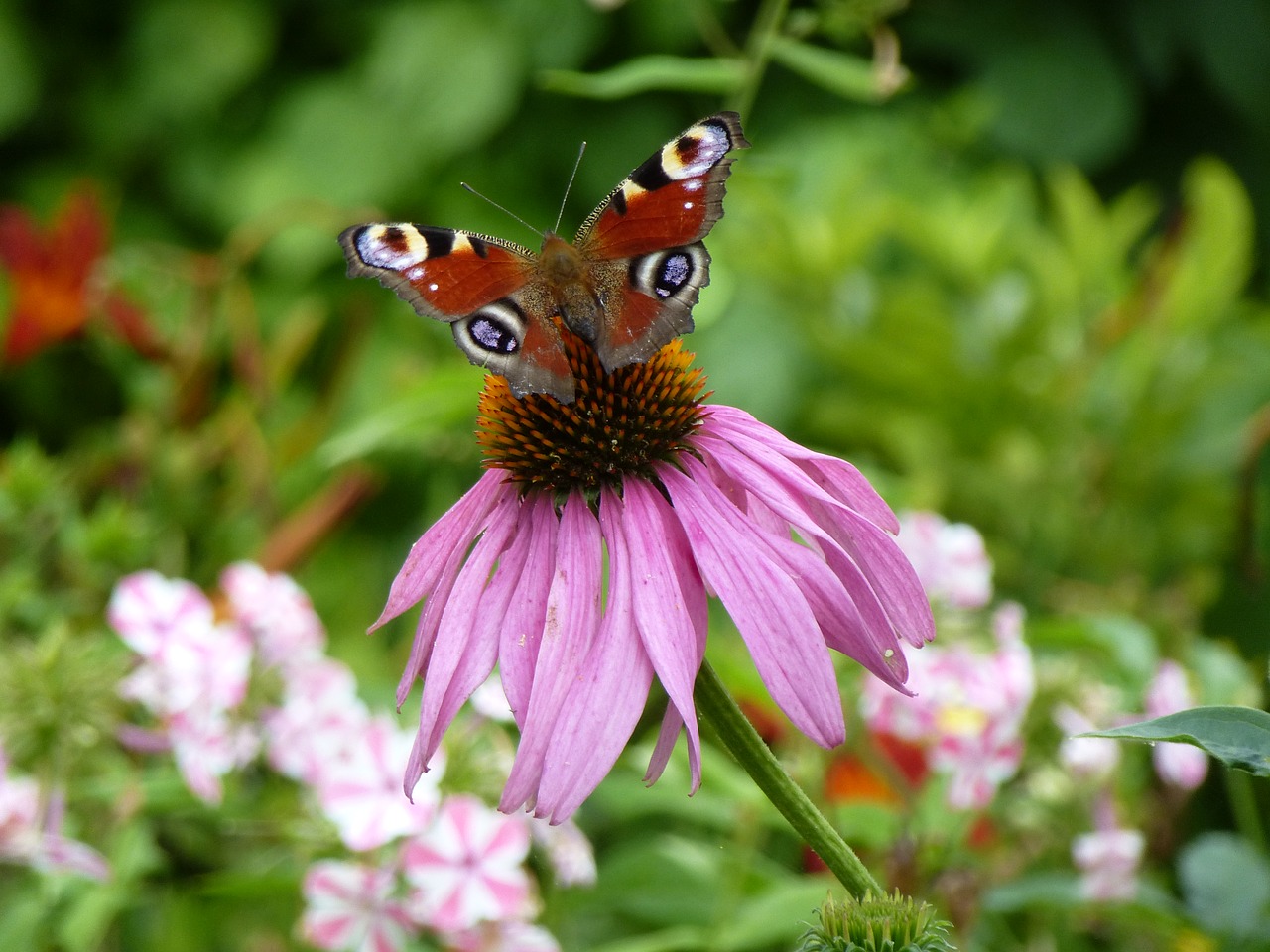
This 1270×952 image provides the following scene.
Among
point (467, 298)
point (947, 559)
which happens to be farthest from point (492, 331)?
point (947, 559)

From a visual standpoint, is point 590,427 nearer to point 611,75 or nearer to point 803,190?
point 611,75

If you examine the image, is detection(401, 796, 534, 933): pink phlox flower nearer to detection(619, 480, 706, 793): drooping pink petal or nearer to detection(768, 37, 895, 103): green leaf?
detection(619, 480, 706, 793): drooping pink petal

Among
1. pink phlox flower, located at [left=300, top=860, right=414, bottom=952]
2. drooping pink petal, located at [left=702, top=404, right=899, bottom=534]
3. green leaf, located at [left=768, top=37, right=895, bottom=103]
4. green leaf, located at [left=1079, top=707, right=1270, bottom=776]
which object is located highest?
green leaf, located at [left=768, top=37, right=895, bottom=103]

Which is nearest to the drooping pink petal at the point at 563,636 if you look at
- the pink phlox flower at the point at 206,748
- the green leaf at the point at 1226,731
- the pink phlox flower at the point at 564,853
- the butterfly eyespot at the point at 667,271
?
the butterfly eyespot at the point at 667,271

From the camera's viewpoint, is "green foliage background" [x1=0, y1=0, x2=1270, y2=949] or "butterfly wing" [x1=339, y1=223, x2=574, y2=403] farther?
"green foliage background" [x1=0, y1=0, x2=1270, y2=949]

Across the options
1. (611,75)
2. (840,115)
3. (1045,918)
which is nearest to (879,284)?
(840,115)

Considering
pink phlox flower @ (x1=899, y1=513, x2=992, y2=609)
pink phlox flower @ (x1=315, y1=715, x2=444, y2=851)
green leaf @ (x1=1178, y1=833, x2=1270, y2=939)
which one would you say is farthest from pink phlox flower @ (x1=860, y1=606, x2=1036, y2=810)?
pink phlox flower @ (x1=315, y1=715, x2=444, y2=851)

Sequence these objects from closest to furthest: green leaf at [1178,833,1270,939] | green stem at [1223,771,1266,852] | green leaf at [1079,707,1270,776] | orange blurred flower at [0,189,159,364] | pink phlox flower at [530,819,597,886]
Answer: green leaf at [1079,707,1270,776] → green leaf at [1178,833,1270,939] → pink phlox flower at [530,819,597,886] → green stem at [1223,771,1266,852] → orange blurred flower at [0,189,159,364]
